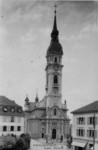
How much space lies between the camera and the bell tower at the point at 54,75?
2965 inches

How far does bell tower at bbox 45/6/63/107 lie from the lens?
7531 centimetres

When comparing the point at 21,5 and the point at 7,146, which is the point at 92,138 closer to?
the point at 7,146

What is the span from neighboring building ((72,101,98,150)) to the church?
25674mm

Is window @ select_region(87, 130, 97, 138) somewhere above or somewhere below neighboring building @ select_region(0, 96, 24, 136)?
below

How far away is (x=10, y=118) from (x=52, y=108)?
84.9 ft

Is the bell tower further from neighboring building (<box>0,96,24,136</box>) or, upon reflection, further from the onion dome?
neighboring building (<box>0,96,24,136</box>)

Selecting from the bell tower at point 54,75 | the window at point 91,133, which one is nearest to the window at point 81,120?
the window at point 91,133

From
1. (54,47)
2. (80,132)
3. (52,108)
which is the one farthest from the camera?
(54,47)

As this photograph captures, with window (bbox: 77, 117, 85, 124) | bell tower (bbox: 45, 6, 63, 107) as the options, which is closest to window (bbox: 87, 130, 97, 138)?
window (bbox: 77, 117, 85, 124)

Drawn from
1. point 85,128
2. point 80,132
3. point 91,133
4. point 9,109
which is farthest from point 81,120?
point 9,109

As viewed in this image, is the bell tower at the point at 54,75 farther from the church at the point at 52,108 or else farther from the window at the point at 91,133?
the window at the point at 91,133

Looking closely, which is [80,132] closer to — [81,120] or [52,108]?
[81,120]

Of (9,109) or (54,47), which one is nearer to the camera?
(9,109)

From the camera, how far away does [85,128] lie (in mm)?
43938
